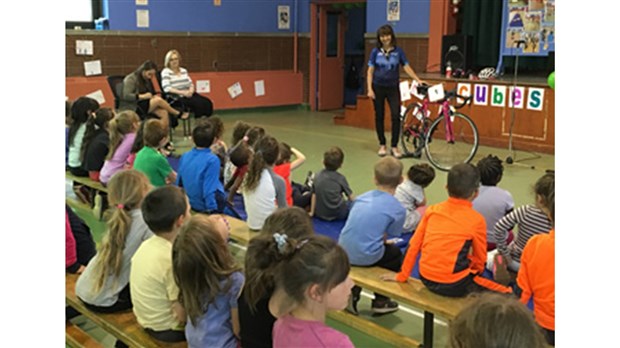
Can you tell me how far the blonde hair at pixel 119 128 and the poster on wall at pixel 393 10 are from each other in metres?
6.32

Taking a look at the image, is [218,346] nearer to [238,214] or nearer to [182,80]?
[238,214]

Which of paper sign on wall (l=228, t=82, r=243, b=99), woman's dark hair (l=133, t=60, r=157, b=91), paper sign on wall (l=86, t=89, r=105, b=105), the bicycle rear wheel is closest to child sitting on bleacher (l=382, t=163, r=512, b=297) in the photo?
the bicycle rear wheel

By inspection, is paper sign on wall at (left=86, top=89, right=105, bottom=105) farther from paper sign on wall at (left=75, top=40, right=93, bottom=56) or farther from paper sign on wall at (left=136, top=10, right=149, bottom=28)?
paper sign on wall at (left=136, top=10, right=149, bottom=28)

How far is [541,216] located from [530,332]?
1.76 metres

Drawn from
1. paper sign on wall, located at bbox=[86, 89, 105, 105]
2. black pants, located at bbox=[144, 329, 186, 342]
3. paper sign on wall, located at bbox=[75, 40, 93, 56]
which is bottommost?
black pants, located at bbox=[144, 329, 186, 342]

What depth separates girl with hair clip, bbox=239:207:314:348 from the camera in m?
2.01

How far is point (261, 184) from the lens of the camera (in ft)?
13.1

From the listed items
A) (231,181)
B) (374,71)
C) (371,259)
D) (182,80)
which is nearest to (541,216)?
(371,259)

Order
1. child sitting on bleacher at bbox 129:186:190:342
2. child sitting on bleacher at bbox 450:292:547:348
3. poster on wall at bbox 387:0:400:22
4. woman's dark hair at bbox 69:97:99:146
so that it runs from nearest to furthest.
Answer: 1. child sitting on bleacher at bbox 450:292:547:348
2. child sitting on bleacher at bbox 129:186:190:342
3. woman's dark hair at bbox 69:97:99:146
4. poster on wall at bbox 387:0:400:22

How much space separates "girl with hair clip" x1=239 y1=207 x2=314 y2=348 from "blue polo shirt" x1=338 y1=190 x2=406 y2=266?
2.60 ft

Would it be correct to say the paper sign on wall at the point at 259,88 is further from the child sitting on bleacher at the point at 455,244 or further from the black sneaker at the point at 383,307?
the child sitting on bleacher at the point at 455,244

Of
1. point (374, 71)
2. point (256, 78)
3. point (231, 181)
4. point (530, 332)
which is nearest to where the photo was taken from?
point (530, 332)

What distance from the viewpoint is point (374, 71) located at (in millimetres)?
7375

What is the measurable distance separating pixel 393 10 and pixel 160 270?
878 cm
